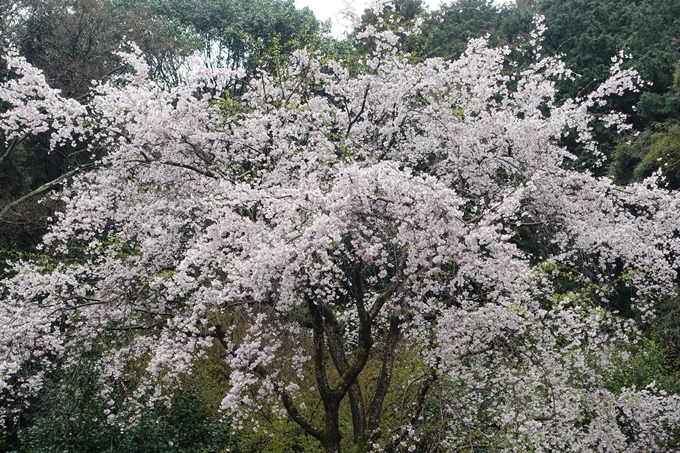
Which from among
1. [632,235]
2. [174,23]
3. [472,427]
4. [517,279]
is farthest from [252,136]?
[174,23]

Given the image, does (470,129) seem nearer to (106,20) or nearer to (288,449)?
(288,449)

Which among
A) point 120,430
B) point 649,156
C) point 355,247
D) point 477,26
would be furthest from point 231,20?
point 355,247

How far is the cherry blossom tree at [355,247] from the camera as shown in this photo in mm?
4883

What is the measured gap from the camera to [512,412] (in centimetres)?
562

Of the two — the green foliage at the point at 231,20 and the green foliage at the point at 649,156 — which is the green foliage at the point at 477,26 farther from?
the green foliage at the point at 649,156

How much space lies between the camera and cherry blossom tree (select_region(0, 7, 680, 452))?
4883mm

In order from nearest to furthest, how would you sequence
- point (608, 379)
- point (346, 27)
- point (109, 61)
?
1. point (346, 27)
2. point (608, 379)
3. point (109, 61)

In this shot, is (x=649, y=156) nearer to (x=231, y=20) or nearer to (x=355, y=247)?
(x=355, y=247)

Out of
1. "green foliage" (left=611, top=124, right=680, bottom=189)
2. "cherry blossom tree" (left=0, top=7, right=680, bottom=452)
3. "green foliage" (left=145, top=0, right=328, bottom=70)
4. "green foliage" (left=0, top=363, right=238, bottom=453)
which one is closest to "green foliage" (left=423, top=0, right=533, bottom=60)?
"green foliage" (left=145, top=0, right=328, bottom=70)

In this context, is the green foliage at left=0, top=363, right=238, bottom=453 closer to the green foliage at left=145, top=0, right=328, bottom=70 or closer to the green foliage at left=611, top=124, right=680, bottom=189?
the green foliage at left=611, top=124, right=680, bottom=189

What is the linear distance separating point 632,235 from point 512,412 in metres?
2.47

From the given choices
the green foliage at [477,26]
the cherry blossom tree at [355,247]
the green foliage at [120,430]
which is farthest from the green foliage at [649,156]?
the green foliage at [120,430]

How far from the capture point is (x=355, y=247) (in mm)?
5078

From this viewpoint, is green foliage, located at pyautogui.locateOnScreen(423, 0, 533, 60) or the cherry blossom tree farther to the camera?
green foliage, located at pyautogui.locateOnScreen(423, 0, 533, 60)
